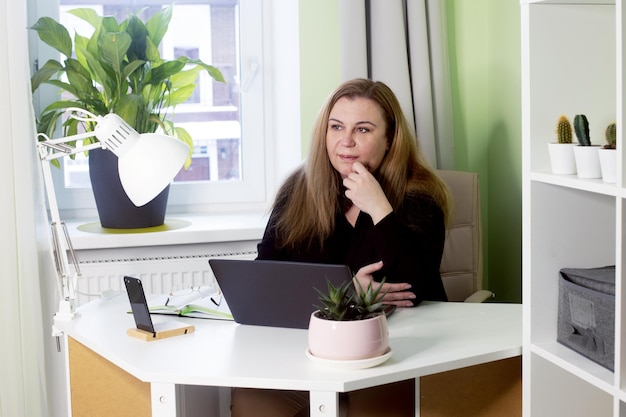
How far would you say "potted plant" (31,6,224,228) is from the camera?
284 centimetres

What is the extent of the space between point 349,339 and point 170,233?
1.38 metres

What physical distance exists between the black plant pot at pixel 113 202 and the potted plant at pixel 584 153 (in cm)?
166

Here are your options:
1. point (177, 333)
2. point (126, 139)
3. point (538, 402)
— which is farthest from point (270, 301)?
point (538, 402)

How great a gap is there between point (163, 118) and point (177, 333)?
128cm

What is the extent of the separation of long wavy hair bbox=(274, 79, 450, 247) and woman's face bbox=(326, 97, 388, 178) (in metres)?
0.02

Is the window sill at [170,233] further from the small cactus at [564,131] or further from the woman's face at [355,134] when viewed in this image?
the small cactus at [564,131]

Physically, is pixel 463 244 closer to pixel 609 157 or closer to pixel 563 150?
pixel 563 150

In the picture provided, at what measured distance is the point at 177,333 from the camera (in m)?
1.97

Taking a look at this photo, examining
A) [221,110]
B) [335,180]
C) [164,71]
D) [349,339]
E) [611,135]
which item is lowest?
[349,339]

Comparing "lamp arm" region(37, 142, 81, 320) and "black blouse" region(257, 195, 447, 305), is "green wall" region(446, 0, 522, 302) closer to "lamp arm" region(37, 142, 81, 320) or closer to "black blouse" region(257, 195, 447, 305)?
"black blouse" region(257, 195, 447, 305)

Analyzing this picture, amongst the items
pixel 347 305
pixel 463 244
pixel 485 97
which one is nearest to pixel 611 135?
pixel 347 305

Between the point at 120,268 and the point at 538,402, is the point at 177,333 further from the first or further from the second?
the point at 120,268

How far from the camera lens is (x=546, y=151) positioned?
69.2 inches

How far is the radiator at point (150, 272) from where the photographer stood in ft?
9.57
